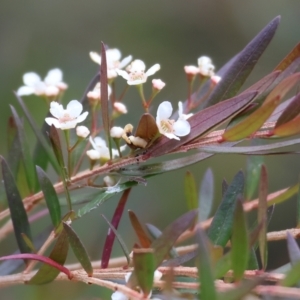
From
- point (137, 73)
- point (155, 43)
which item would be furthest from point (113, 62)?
point (155, 43)

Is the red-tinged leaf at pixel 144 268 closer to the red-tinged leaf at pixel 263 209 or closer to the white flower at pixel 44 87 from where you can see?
the red-tinged leaf at pixel 263 209

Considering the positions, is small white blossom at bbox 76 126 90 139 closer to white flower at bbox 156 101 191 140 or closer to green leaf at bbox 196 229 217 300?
white flower at bbox 156 101 191 140

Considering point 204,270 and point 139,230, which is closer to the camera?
point 204,270

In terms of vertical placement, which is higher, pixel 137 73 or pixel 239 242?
pixel 137 73

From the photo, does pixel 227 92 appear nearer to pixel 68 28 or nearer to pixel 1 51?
pixel 1 51

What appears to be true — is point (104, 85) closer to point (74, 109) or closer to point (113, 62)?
point (74, 109)

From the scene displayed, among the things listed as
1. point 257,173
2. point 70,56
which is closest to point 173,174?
point 70,56
